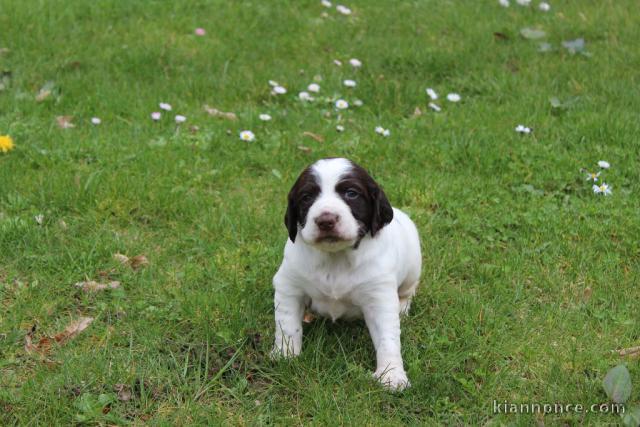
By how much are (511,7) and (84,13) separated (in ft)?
13.7

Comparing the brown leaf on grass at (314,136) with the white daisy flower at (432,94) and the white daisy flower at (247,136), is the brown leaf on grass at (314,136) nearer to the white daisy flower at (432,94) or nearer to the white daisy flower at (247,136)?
the white daisy flower at (247,136)

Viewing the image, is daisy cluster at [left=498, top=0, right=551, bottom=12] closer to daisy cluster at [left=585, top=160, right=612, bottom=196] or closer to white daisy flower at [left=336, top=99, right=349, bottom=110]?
white daisy flower at [left=336, top=99, right=349, bottom=110]

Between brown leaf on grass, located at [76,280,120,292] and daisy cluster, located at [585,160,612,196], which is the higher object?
daisy cluster, located at [585,160,612,196]

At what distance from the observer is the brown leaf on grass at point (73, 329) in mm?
3488

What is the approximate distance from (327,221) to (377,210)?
0.31 m

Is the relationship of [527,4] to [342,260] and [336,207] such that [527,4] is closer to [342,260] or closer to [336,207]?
[342,260]

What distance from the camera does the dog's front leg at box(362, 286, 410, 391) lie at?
313 centimetres

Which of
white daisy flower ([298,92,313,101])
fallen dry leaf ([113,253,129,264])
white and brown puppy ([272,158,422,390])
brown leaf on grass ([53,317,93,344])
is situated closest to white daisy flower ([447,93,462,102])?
white daisy flower ([298,92,313,101])

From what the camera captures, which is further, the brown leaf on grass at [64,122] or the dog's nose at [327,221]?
the brown leaf on grass at [64,122]

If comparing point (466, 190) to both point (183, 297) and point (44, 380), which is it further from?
point (44, 380)

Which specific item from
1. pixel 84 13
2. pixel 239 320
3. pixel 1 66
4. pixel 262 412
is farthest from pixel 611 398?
pixel 84 13

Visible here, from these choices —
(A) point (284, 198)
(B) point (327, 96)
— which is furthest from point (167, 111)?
(A) point (284, 198)

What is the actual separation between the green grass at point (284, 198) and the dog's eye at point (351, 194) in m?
0.66

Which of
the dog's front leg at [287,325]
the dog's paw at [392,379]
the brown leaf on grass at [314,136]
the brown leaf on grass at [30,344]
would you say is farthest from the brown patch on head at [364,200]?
the brown leaf on grass at [314,136]
